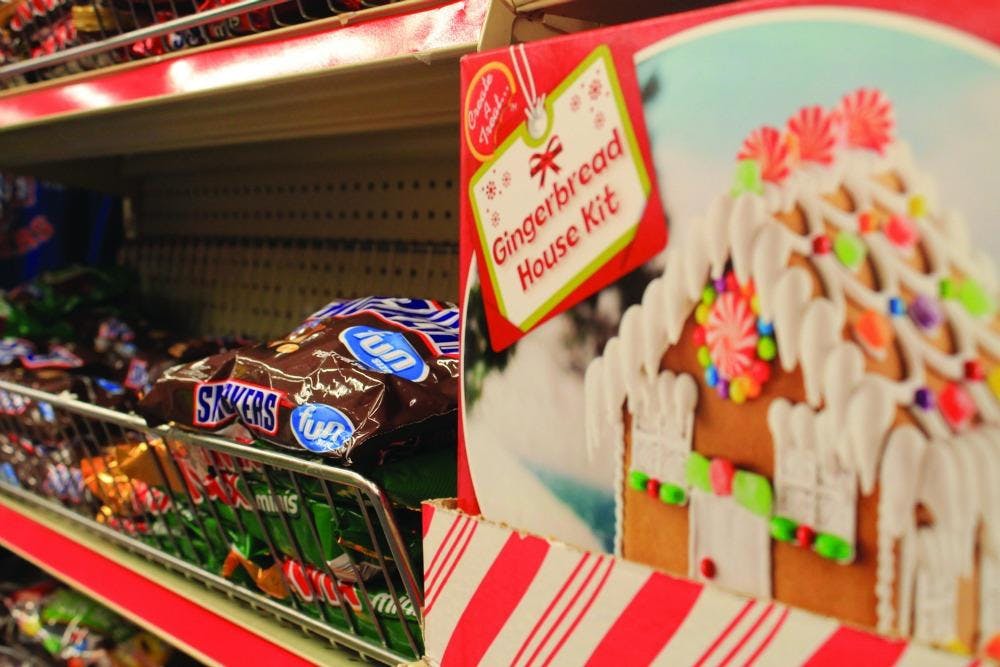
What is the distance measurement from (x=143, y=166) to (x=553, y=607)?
5.82 feet

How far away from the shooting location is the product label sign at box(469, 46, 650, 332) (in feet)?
1.64

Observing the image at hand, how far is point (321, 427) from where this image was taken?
2.63 feet

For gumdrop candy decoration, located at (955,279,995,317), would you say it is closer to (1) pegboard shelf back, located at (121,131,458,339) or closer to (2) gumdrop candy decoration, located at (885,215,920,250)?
(2) gumdrop candy decoration, located at (885,215,920,250)

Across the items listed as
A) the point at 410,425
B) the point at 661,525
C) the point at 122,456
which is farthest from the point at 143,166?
the point at 661,525

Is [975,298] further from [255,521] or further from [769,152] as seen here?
[255,521]

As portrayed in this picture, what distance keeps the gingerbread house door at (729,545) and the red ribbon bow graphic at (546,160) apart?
0.76 ft

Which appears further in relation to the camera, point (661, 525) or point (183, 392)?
point (183, 392)

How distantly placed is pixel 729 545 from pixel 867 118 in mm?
248

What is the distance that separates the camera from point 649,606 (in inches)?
19.9

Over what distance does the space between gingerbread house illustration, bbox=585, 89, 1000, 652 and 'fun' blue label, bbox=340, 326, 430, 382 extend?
385mm

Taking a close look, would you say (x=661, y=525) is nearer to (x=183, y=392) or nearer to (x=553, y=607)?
(x=553, y=607)

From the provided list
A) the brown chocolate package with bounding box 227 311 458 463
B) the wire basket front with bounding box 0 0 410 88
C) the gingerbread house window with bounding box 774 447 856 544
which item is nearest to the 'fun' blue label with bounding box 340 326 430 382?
the brown chocolate package with bounding box 227 311 458 463

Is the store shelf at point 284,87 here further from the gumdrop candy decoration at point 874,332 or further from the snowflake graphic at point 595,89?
the gumdrop candy decoration at point 874,332

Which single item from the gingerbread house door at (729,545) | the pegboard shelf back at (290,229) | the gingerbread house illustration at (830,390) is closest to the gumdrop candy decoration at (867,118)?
the gingerbread house illustration at (830,390)
